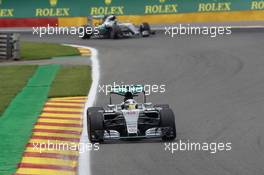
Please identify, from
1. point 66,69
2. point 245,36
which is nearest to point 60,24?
point 245,36

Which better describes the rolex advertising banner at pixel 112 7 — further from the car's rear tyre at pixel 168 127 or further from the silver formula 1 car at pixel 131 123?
the car's rear tyre at pixel 168 127

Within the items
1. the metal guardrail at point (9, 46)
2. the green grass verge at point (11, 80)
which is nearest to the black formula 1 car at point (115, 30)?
the metal guardrail at point (9, 46)

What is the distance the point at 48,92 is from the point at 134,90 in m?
5.94

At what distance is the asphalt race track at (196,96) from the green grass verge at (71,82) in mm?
556

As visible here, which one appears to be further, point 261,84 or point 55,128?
point 261,84

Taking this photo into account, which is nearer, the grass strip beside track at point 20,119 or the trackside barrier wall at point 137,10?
the grass strip beside track at point 20,119

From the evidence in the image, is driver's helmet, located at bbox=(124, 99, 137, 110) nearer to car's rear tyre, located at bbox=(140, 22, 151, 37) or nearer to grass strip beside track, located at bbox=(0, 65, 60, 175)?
grass strip beside track, located at bbox=(0, 65, 60, 175)

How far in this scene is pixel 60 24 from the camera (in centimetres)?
4181

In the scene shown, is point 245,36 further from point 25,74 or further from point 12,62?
point 25,74
